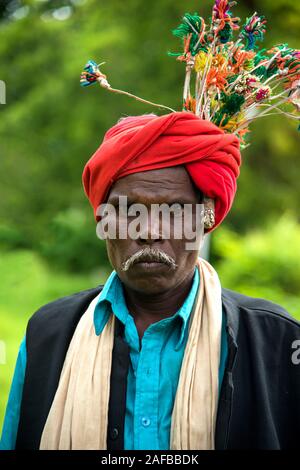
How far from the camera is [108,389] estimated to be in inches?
99.9

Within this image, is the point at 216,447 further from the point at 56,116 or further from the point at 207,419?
the point at 56,116

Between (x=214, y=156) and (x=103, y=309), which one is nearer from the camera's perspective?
(x=214, y=156)

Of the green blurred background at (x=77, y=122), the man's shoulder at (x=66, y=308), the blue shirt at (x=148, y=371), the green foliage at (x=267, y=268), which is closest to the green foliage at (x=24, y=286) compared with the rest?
the green blurred background at (x=77, y=122)

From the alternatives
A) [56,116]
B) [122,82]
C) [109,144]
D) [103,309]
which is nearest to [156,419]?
[103,309]

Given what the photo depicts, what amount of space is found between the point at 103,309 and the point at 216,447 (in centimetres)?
70

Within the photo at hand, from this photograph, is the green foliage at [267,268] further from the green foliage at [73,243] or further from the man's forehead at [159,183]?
the green foliage at [73,243]

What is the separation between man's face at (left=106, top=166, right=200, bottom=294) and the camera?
249 cm

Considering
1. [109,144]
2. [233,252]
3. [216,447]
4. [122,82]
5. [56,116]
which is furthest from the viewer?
[56,116]

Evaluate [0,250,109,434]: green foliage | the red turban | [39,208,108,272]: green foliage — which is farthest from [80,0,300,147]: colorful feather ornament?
[39,208,108,272]: green foliage

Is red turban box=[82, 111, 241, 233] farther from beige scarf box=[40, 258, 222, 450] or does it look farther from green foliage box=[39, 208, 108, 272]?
green foliage box=[39, 208, 108, 272]

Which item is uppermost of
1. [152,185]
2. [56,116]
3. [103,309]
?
[56,116]

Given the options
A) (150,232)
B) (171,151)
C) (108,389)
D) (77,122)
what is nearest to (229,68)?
(171,151)

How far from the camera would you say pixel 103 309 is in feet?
8.98

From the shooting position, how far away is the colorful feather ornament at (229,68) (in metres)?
2.61
